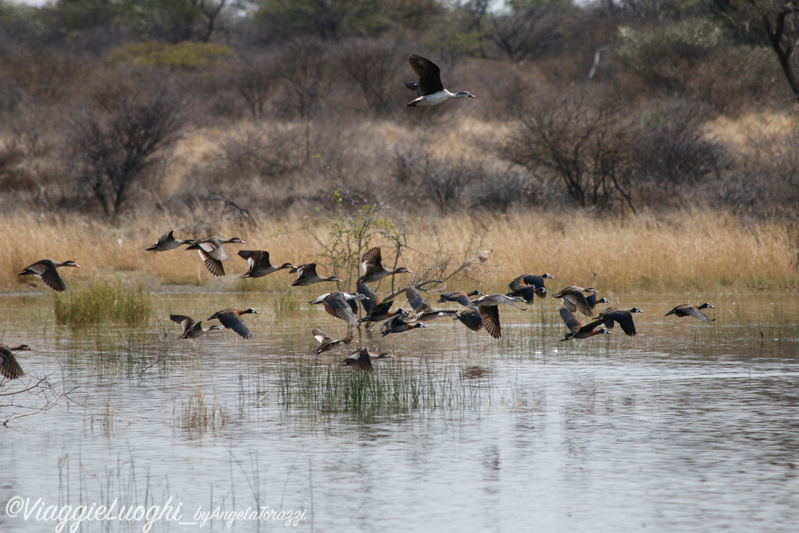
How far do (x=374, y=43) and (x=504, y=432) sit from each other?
35319 mm

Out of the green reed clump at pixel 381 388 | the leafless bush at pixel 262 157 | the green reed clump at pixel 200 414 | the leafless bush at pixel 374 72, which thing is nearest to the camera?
the green reed clump at pixel 200 414

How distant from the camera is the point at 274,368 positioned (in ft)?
32.2

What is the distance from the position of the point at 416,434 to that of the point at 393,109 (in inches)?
1255

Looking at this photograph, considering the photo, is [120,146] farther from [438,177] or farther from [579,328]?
[579,328]

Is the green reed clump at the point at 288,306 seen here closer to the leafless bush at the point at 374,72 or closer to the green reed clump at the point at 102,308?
the green reed clump at the point at 102,308

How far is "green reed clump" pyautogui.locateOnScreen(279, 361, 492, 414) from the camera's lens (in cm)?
823

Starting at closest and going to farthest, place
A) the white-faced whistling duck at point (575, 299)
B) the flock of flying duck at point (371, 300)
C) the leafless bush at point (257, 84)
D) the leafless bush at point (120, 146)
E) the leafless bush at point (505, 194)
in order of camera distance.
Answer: the flock of flying duck at point (371, 300), the white-faced whistling duck at point (575, 299), the leafless bush at point (505, 194), the leafless bush at point (120, 146), the leafless bush at point (257, 84)

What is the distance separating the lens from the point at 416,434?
287 inches

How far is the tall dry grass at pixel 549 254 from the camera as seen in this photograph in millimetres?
16297

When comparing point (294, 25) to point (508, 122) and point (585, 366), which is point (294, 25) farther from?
point (585, 366)

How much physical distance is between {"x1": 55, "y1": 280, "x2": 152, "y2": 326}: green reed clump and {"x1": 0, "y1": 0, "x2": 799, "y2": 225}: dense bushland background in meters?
2.93

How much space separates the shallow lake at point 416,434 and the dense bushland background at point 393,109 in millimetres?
4384

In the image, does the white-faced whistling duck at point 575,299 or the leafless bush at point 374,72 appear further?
the leafless bush at point 374,72

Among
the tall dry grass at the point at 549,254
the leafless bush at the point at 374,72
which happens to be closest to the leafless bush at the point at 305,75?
the leafless bush at the point at 374,72
